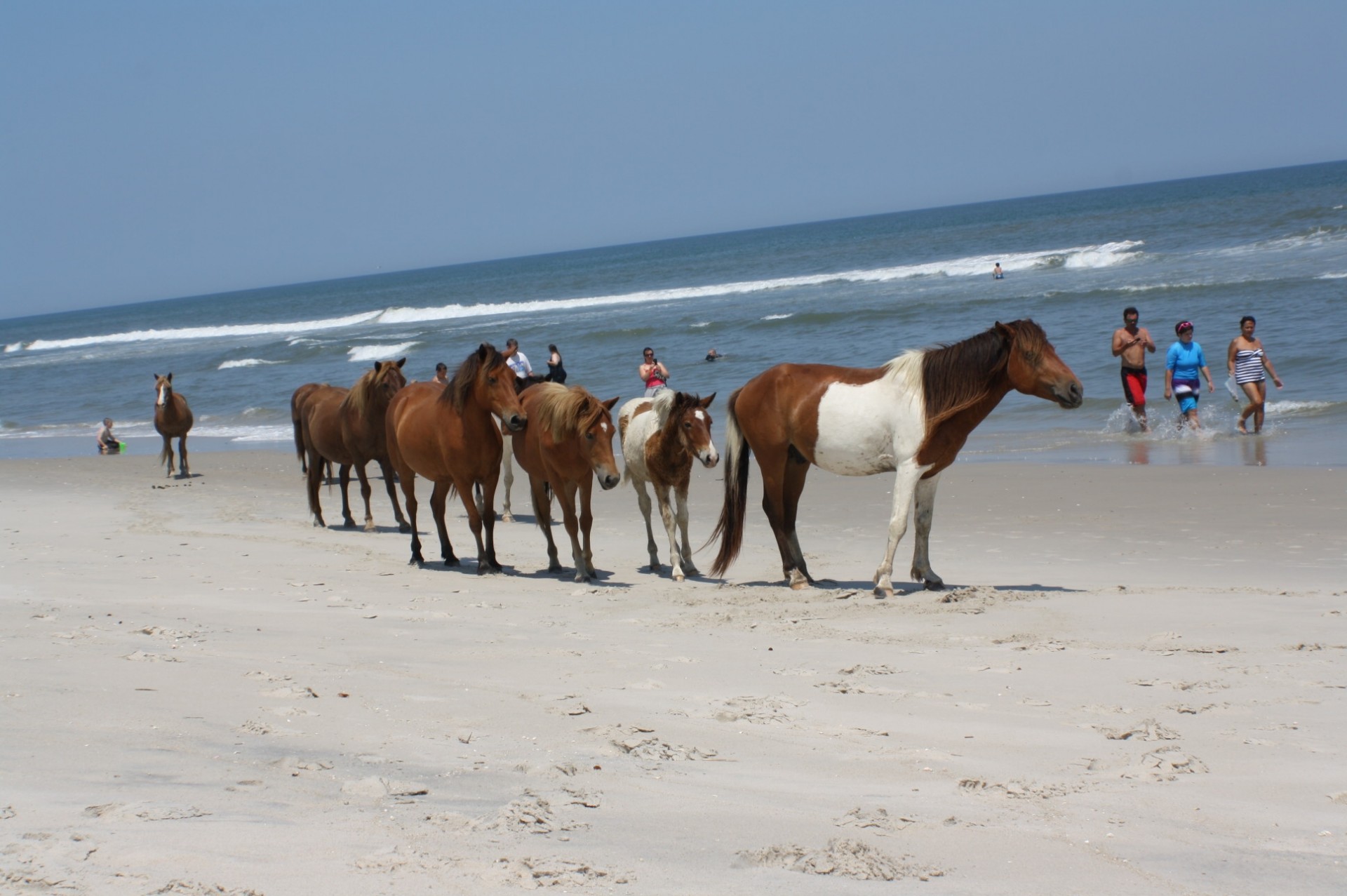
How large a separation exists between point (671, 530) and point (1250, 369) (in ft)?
28.9

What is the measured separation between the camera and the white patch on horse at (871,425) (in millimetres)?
7848

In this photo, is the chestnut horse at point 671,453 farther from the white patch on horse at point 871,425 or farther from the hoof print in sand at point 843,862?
the hoof print in sand at point 843,862

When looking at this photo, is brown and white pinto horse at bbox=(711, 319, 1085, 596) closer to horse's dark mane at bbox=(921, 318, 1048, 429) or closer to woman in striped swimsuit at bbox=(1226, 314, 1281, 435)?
horse's dark mane at bbox=(921, 318, 1048, 429)

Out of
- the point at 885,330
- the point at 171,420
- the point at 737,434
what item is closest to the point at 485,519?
the point at 737,434

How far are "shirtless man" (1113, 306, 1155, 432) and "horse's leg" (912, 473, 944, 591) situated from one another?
8.15 m

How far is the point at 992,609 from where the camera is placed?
7.02 m

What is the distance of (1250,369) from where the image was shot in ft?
47.1

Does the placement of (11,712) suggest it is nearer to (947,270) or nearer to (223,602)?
(223,602)

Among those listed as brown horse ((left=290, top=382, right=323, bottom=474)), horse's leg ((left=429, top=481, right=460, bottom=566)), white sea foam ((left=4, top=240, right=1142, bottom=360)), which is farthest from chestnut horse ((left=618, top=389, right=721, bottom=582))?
white sea foam ((left=4, top=240, right=1142, bottom=360))

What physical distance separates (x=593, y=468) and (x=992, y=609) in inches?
126

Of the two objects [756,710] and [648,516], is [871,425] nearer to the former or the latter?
[648,516]

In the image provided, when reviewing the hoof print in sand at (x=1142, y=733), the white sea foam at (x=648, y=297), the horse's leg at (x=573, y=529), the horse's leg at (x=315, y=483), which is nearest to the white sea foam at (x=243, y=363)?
the white sea foam at (x=648, y=297)

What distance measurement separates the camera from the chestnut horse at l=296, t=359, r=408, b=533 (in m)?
11.7

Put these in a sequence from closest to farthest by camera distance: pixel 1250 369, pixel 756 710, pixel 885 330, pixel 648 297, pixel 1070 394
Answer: pixel 756 710 → pixel 1070 394 → pixel 1250 369 → pixel 885 330 → pixel 648 297
